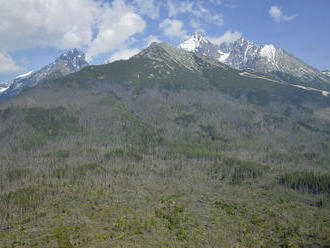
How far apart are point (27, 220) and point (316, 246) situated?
541 feet

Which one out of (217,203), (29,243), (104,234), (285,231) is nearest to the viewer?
(29,243)

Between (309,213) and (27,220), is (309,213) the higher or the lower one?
the higher one

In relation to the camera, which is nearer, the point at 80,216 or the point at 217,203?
the point at 80,216

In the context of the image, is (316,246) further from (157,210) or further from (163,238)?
(157,210)

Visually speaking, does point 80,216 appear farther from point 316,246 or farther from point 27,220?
point 316,246

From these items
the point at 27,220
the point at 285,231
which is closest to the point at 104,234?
the point at 27,220

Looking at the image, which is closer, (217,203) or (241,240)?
(241,240)

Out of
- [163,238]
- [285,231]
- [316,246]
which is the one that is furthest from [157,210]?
[316,246]

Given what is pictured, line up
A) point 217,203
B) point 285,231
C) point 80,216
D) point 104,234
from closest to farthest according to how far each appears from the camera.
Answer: point 104,234, point 285,231, point 80,216, point 217,203

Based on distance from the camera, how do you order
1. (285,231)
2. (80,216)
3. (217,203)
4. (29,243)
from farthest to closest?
(217,203), (80,216), (285,231), (29,243)

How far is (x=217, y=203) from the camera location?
191750 millimetres

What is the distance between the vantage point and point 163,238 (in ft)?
465

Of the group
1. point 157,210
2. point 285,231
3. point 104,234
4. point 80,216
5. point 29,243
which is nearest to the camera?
point 29,243

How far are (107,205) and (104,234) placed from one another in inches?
1561
